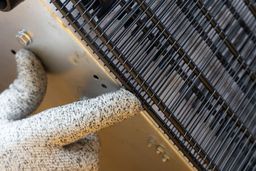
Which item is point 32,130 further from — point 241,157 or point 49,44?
point 241,157

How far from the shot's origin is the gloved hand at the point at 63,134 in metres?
0.64

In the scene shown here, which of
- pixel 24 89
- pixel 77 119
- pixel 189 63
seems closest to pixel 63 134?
pixel 77 119

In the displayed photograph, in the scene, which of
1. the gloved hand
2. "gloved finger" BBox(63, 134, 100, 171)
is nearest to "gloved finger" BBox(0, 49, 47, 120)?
the gloved hand

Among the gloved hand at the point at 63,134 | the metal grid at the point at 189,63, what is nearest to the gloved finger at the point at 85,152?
the gloved hand at the point at 63,134

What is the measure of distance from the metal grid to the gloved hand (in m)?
0.06

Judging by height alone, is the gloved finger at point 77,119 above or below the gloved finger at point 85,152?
above

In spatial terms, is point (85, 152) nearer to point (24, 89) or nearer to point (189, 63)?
point (24, 89)

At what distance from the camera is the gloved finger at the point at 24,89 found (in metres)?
0.73

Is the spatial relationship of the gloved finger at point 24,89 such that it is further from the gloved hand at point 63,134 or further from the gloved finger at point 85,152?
the gloved finger at point 85,152

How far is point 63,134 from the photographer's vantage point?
25.2 inches

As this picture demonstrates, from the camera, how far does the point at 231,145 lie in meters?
0.86

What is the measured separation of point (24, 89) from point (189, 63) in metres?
0.32

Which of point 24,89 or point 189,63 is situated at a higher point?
point 24,89

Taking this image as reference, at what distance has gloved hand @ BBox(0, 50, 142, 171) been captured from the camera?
0.64 meters
